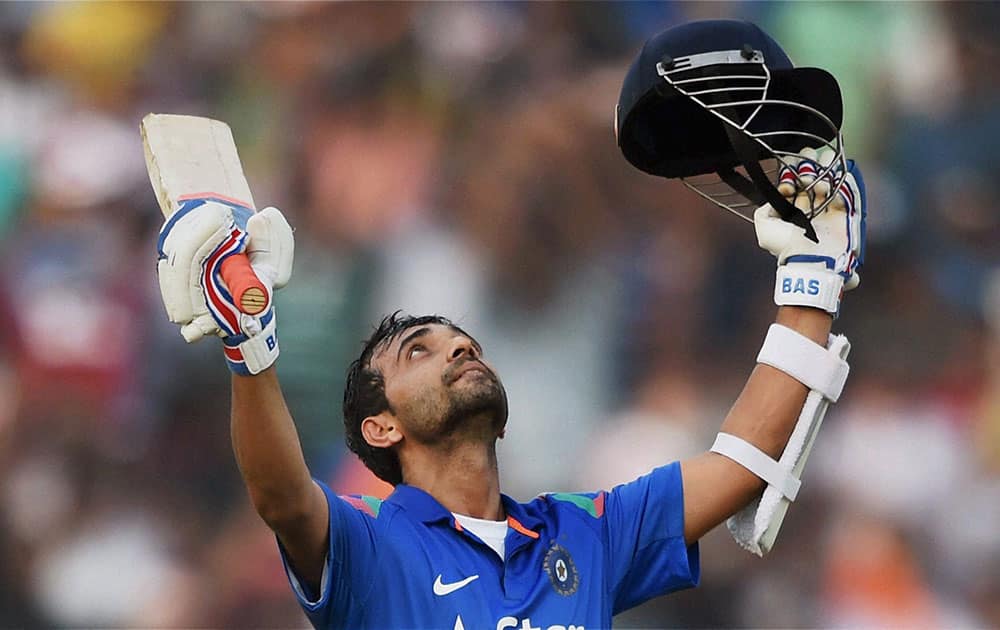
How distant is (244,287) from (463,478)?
705 millimetres

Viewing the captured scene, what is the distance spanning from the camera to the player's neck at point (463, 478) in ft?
9.34

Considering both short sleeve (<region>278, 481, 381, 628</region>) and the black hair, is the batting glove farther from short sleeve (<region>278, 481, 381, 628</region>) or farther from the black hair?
the black hair

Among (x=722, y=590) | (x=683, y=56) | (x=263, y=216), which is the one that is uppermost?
(x=683, y=56)

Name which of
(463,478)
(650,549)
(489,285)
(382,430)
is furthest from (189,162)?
(489,285)

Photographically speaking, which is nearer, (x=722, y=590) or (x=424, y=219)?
(x=722, y=590)

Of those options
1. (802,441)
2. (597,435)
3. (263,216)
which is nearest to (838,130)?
(802,441)

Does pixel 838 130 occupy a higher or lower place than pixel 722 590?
higher

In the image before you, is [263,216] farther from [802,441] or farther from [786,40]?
[786,40]

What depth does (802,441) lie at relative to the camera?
2.86 m

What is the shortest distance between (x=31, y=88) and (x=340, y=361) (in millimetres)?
1703

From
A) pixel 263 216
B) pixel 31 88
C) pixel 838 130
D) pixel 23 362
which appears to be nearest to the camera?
pixel 263 216

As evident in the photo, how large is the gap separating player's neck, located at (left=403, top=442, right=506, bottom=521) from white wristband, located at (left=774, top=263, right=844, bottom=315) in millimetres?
685

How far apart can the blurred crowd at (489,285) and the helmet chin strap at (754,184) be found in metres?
2.10

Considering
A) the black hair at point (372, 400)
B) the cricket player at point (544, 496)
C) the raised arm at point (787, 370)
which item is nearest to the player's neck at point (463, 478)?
the cricket player at point (544, 496)
